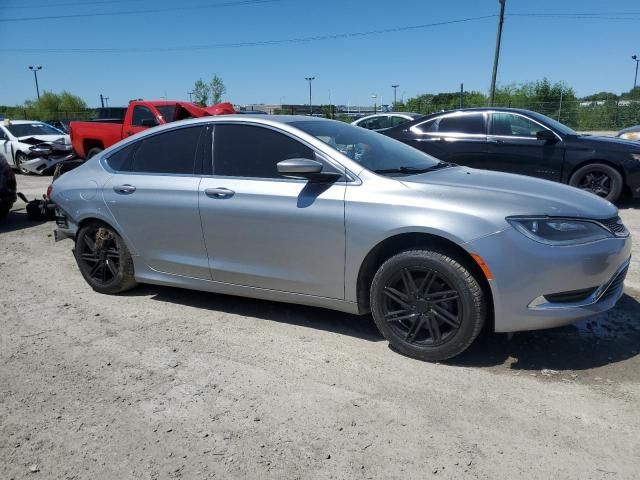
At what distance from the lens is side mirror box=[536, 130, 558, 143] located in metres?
8.41

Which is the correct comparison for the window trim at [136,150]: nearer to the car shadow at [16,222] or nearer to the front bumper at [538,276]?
the front bumper at [538,276]

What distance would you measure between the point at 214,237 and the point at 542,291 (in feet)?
7.89

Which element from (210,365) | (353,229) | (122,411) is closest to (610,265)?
(353,229)

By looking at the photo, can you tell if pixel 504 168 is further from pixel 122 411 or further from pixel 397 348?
pixel 122 411

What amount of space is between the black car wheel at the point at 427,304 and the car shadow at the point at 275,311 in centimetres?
40

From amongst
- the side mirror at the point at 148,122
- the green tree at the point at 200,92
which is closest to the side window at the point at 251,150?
the side mirror at the point at 148,122

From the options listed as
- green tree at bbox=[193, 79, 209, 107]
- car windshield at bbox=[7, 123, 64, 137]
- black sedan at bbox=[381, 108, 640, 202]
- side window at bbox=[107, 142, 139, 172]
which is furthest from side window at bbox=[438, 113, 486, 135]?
green tree at bbox=[193, 79, 209, 107]

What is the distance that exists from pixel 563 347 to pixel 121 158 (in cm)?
399

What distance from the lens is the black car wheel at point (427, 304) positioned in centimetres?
327

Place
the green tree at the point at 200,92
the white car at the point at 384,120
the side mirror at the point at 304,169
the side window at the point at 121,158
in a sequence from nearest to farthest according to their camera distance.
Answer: the side mirror at the point at 304,169 → the side window at the point at 121,158 → the white car at the point at 384,120 → the green tree at the point at 200,92

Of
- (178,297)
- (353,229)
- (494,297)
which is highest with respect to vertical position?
(353,229)

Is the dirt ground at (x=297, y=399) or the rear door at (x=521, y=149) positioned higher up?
the rear door at (x=521, y=149)

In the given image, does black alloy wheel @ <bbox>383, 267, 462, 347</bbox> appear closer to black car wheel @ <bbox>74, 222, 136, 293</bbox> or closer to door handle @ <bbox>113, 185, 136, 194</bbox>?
door handle @ <bbox>113, 185, 136, 194</bbox>

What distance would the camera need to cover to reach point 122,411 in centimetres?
304
